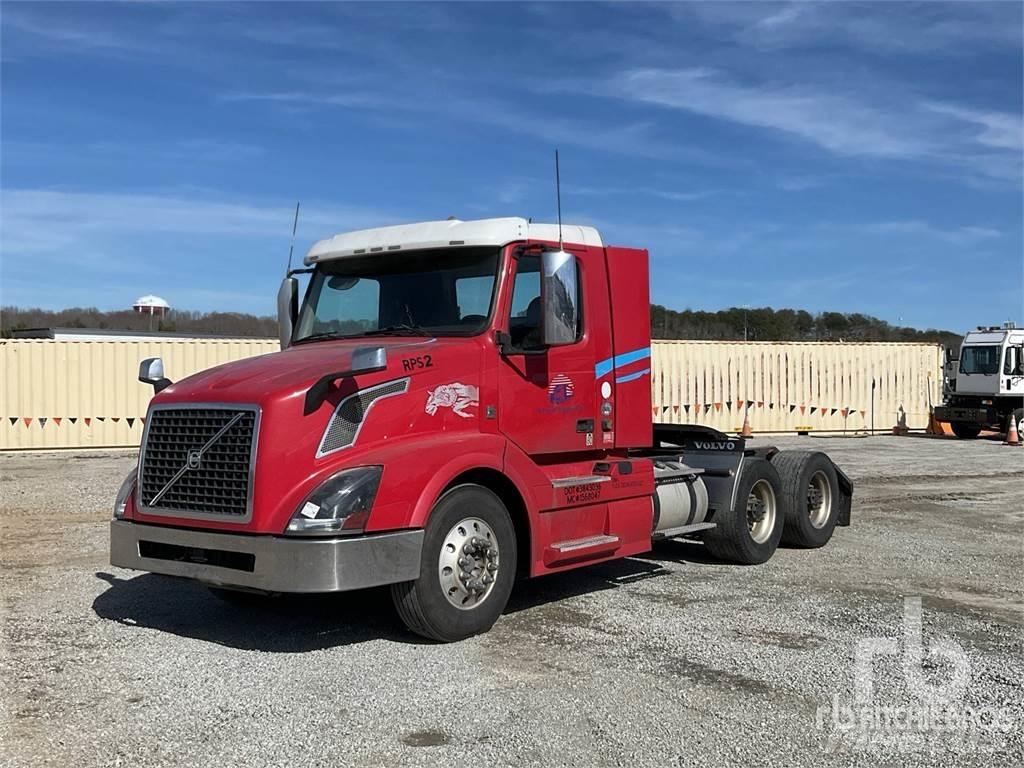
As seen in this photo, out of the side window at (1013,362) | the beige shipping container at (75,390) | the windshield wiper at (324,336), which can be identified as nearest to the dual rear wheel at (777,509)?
the windshield wiper at (324,336)

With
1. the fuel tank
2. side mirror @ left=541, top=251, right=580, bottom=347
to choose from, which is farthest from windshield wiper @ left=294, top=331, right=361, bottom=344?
the fuel tank

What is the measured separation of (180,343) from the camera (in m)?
24.4

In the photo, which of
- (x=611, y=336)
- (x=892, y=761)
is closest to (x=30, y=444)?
(x=611, y=336)

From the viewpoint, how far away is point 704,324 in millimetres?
38156

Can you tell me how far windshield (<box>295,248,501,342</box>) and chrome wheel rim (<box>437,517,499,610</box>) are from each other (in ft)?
4.38

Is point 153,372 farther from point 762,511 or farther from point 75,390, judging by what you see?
point 75,390

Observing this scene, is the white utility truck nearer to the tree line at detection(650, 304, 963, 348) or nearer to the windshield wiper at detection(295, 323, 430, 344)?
the tree line at detection(650, 304, 963, 348)

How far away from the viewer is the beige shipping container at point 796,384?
28.3m

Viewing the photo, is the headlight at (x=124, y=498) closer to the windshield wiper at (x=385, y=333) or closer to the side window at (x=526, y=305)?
the windshield wiper at (x=385, y=333)

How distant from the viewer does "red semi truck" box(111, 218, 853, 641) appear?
584cm

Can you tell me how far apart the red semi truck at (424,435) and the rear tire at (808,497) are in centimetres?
161

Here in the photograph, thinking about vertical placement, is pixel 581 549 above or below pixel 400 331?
below

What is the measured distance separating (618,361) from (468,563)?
7.25ft

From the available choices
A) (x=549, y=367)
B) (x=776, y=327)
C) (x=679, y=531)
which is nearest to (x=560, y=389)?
(x=549, y=367)
